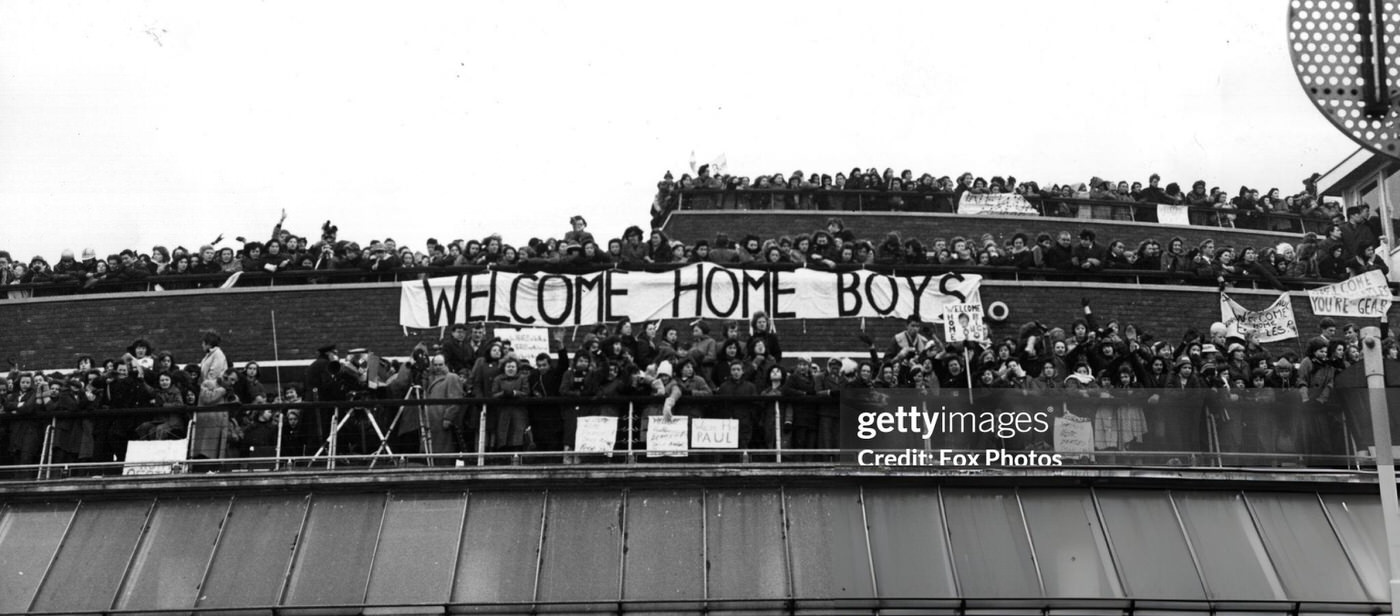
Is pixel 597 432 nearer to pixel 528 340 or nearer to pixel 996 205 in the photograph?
pixel 528 340

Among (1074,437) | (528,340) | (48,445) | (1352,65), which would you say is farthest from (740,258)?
(1352,65)

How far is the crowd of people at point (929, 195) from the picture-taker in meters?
32.0

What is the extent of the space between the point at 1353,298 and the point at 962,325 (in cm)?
562

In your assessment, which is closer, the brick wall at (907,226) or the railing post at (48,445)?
the railing post at (48,445)

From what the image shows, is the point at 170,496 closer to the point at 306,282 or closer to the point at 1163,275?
the point at 306,282

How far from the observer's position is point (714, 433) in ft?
63.4

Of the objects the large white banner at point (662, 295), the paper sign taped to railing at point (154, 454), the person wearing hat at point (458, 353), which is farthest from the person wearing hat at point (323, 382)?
the large white banner at point (662, 295)

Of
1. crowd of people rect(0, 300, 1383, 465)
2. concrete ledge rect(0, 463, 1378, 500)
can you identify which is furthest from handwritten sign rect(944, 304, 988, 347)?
concrete ledge rect(0, 463, 1378, 500)

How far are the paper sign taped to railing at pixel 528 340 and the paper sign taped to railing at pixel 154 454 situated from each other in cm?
443

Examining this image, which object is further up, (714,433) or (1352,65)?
(1352,65)

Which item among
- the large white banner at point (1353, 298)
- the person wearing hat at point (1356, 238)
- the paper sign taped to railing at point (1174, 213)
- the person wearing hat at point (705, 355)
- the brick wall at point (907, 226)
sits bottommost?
the person wearing hat at point (705, 355)

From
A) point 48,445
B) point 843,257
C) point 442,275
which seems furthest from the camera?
point 442,275

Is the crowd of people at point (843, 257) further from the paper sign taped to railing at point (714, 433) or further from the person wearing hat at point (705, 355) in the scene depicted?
the paper sign taped to railing at point (714, 433)

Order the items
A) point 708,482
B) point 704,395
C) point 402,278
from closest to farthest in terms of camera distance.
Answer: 1. point 704,395
2. point 708,482
3. point 402,278
